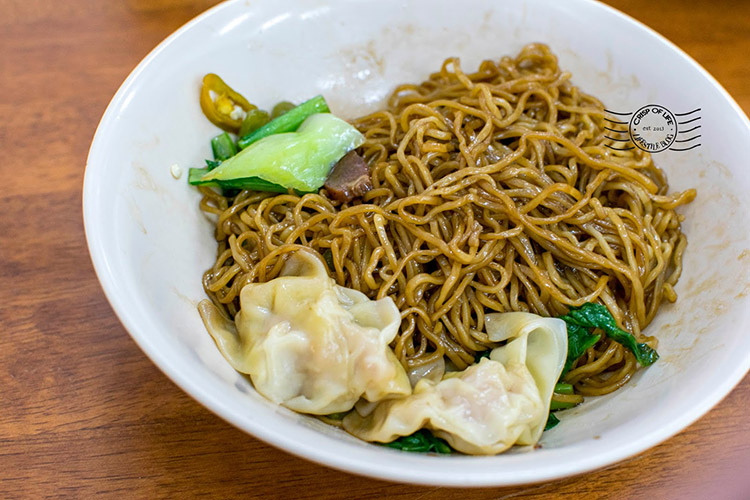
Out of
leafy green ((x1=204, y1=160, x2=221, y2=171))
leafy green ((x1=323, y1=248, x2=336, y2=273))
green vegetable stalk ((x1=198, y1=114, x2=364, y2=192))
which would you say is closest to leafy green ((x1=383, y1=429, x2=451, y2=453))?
leafy green ((x1=323, y1=248, x2=336, y2=273))

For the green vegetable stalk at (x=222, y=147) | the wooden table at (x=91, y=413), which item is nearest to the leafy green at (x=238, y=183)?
the green vegetable stalk at (x=222, y=147)

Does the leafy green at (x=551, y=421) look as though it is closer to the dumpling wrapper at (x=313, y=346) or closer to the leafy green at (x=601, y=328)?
the leafy green at (x=601, y=328)

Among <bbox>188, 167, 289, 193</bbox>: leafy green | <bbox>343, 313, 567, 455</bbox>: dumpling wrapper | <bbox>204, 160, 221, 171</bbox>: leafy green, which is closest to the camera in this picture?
<bbox>343, 313, 567, 455</bbox>: dumpling wrapper

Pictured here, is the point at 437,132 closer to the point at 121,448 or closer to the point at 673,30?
the point at 121,448

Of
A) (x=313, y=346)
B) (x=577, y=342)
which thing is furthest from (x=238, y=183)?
(x=577, y=342)

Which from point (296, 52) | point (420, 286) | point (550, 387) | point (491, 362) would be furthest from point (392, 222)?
point (296, 52)

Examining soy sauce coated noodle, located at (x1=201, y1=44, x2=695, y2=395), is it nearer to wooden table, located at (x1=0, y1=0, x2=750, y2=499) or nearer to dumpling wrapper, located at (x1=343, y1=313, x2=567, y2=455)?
dumpling wrapper, located at (x1=343, y1=313, x2=567, y2=455)
